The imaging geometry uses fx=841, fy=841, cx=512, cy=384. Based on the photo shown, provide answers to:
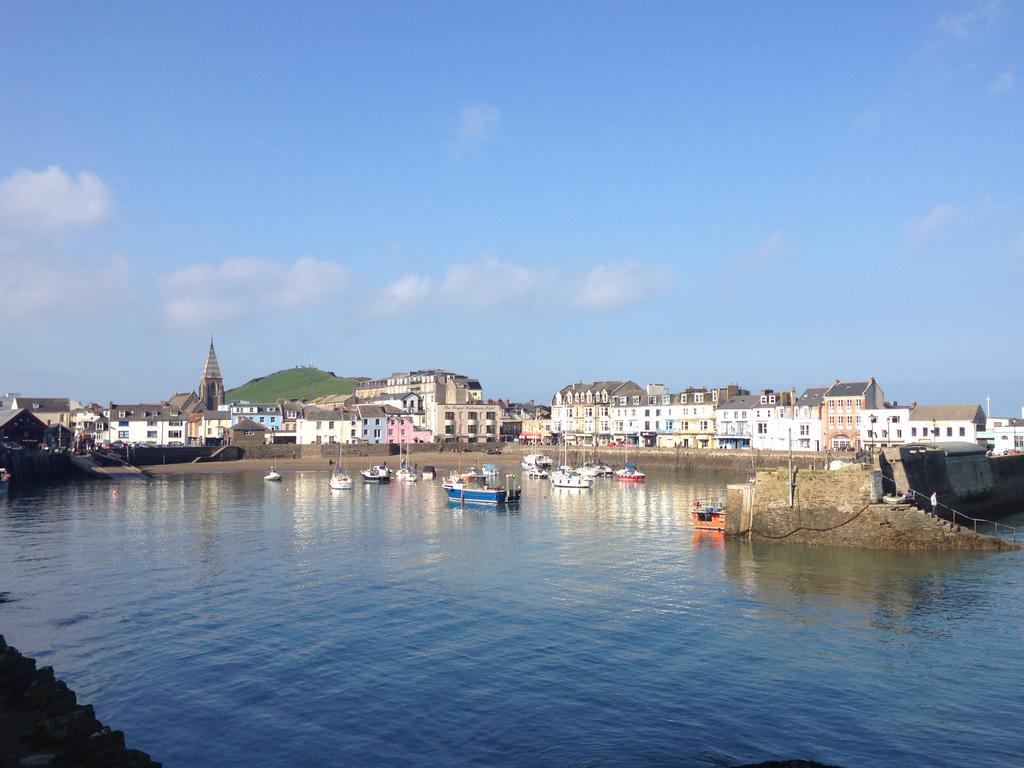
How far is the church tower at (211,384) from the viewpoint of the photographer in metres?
187

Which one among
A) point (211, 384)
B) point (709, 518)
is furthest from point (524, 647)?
point (211, 384)

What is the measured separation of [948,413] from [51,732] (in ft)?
341

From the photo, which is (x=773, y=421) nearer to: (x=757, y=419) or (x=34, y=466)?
(x=757, y=419)

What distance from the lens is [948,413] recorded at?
99875 mm

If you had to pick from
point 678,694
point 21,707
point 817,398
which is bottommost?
point 678,694

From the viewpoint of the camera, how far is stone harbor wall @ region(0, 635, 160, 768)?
47.0ft

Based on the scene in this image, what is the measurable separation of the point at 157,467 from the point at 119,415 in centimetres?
3845

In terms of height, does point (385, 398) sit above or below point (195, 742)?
above

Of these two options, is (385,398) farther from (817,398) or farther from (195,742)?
(195,742)

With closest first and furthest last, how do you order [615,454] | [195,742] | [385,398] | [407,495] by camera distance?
[195,742]
[407,495]
[615,454]
[385,398]

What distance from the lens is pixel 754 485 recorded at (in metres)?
47.9

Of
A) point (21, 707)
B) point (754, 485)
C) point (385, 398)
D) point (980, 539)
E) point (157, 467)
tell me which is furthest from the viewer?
point (385, 398)

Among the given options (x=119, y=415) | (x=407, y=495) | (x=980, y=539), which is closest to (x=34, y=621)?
(x=980, y=539)

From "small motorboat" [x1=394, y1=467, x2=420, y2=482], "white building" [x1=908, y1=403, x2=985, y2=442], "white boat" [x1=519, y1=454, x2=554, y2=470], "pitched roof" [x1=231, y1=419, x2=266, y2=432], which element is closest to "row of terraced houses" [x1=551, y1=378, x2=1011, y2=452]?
"white building" [x1=908, y1=403, x2=985, y2=442]
